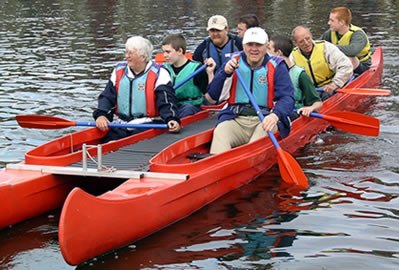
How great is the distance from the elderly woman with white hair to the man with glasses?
2.72 m

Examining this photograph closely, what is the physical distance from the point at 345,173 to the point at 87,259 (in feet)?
11.9

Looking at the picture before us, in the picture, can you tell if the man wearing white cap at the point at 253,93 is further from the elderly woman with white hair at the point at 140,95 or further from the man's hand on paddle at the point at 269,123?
the elderly woman with white hair at the point at 140,95

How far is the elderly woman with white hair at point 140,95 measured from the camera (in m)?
7.71

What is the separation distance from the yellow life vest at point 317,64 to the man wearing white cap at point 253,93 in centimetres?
224

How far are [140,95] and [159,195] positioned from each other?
6.66 feet

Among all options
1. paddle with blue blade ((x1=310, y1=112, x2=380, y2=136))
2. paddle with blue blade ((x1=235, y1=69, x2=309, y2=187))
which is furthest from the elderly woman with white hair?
paddle with blue blade ((x1=310, y1=112, x2=380, y2=136))

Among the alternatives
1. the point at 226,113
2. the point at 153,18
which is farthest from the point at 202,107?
the point at 153,18

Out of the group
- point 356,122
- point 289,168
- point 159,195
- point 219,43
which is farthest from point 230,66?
point 219,43

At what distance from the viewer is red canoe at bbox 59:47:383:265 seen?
5281mm

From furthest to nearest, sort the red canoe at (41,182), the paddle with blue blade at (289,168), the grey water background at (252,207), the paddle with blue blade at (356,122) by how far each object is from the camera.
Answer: the paddle with blue blade at (356,122) → the paddle with blue blade at (289,168) → the red canoe at (41,182) → the grey water background at (252,207)

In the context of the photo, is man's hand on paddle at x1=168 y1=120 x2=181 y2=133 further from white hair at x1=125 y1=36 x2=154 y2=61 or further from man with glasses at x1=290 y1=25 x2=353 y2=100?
man with glasses at x1=290 y1=25 x2=353 y2=100

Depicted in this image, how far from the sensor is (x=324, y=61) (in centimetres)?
991

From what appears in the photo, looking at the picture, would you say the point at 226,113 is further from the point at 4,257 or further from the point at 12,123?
the point at 12,123

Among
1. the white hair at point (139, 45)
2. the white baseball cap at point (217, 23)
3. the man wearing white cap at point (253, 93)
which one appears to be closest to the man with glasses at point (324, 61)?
the white baseball cap at point (217, 23)
